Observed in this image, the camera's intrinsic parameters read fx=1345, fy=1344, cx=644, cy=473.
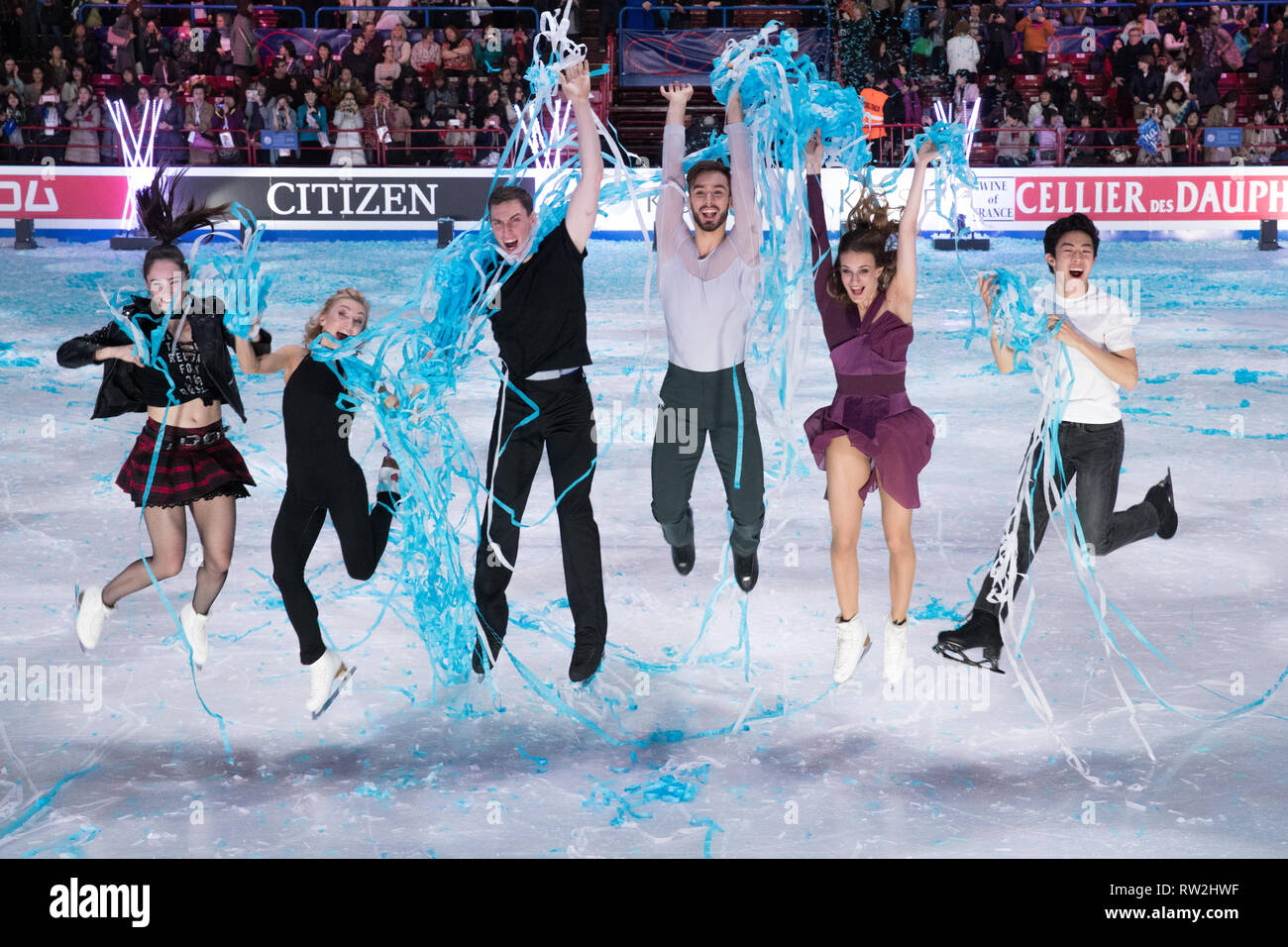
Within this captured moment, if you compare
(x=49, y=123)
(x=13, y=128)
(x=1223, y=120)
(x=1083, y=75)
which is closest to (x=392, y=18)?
(x=49, y=123)

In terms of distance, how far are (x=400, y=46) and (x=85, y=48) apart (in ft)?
13.7

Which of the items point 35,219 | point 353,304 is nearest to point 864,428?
point 353,304

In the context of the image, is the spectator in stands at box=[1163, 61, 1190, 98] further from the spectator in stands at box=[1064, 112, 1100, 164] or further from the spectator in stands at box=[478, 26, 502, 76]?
the spectator in stands at box=[478, 26, 502, 76]

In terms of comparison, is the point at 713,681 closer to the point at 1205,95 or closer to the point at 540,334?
the point at 540,334

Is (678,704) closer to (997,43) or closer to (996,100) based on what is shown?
(996,100)

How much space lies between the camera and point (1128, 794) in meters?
3.44

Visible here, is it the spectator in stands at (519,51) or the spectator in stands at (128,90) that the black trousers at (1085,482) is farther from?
the spectator in stands at (128,90)

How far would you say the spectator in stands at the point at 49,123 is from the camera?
52.3ft

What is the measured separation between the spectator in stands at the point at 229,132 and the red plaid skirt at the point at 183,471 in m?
12.5

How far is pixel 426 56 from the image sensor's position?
17.5 metres

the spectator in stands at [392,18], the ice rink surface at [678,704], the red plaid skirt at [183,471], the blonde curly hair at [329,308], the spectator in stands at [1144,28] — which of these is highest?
the spectator in stands at [392,18]

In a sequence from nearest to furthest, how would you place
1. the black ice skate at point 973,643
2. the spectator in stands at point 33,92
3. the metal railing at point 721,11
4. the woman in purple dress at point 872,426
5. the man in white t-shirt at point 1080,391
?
the woman in purple dress at point 872,426 < the man in white t-shirt at point 1080,391 < the black ice skate at point 973,643 < the spectator in stands at point 33,92 < the metal railing at point 721,11

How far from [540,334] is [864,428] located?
100 cm

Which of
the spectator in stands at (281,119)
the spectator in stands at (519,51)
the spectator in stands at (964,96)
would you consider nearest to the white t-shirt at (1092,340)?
the spectator in stands at (964,96)
